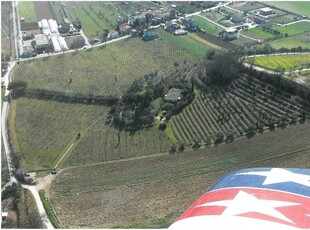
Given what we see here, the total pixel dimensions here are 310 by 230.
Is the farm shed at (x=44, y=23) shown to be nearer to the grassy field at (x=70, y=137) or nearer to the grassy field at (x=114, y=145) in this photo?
the grassy field at (x=70, y=137)

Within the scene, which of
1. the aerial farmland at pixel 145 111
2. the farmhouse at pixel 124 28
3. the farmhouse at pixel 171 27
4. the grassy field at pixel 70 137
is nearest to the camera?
the aerial farmland at pixel 145 111

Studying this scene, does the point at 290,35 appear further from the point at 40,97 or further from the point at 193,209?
the point at 193,209

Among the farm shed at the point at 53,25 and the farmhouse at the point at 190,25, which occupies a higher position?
the farm shed at the point at 53,25

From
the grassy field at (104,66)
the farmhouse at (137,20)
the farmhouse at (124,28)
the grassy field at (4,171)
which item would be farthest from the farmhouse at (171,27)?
the grassy field at (4,171)

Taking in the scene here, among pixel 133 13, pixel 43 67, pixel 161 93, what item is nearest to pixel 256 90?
pixel 161 93

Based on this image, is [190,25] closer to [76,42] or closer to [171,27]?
[171,27]

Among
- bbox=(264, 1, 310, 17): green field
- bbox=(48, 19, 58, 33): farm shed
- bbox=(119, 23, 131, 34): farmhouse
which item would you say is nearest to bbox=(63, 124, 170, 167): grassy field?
bbox=(119, 23, 131, 34): farmhouse
